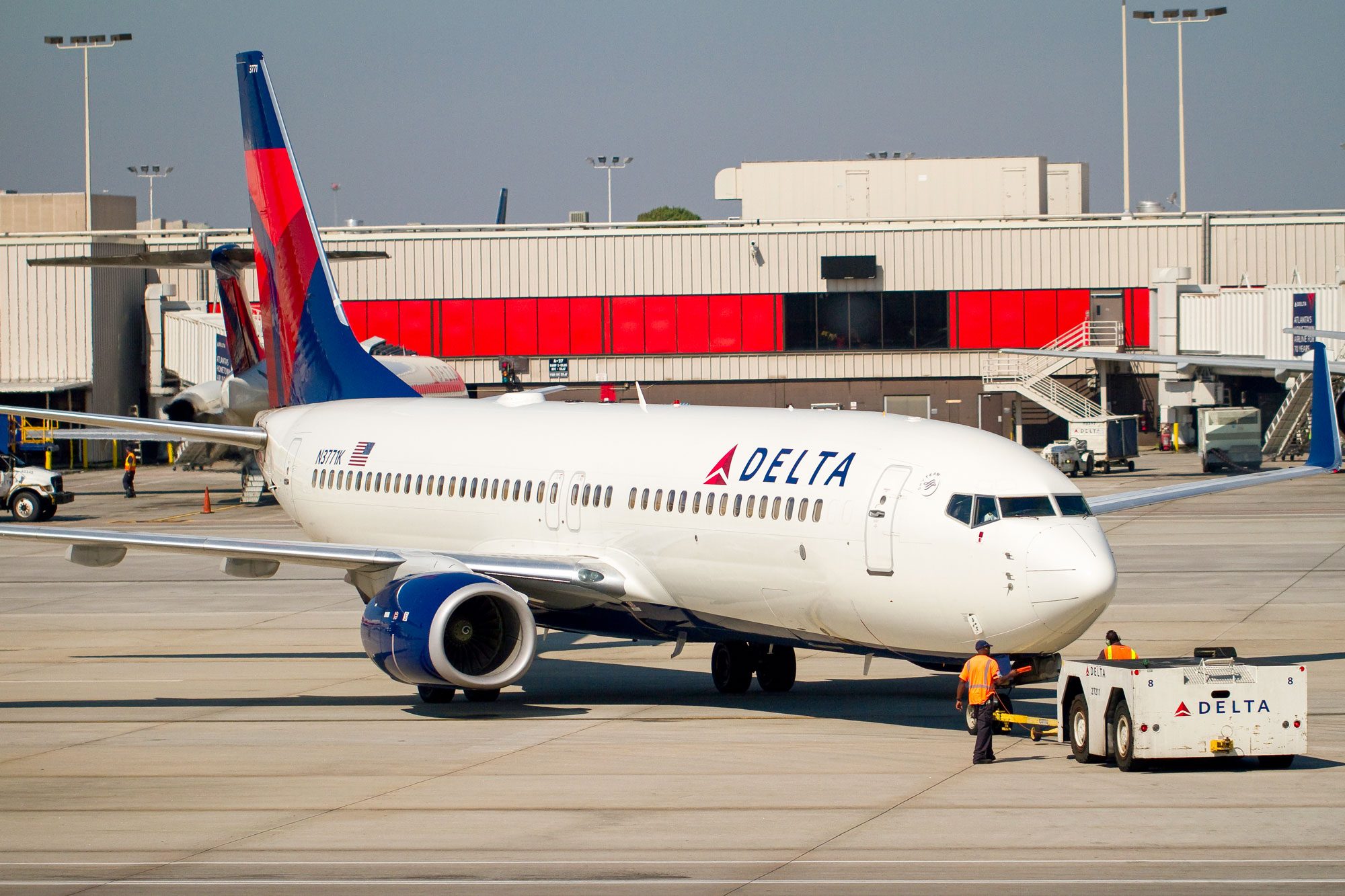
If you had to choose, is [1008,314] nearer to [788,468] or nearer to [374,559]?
[374,559]

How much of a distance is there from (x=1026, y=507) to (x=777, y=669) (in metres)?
6.85

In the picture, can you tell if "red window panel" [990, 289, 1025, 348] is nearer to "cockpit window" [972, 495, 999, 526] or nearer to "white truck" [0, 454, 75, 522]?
"white truck" [0, 454, 75, 522]

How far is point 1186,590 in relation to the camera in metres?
37.5

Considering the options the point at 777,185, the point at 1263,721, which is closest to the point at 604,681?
the point at 1263,721

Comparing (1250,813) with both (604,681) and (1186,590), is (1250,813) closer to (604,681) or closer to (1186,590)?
(604,681)

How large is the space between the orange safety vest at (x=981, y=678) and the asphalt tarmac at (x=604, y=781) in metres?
0.88

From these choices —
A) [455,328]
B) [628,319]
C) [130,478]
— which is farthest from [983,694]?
[455,328]

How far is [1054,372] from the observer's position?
85500 mm

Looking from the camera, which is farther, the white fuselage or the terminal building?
the terminal building

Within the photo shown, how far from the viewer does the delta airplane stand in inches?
811

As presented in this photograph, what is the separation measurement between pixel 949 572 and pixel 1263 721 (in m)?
4.05

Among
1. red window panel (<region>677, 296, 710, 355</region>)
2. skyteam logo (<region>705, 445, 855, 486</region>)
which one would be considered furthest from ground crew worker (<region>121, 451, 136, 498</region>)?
skyteam logo (<region>705, 445, 855, 486</region>)

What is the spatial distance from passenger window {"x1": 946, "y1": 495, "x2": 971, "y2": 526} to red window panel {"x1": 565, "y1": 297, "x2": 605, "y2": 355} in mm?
71460

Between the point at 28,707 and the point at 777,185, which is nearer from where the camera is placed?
the point at 28,707
